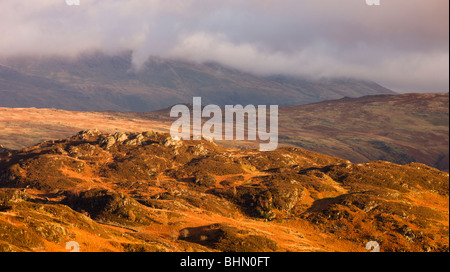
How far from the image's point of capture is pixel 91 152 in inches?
4326

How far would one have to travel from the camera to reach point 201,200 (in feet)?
262

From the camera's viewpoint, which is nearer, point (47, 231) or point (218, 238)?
point (47, 231)

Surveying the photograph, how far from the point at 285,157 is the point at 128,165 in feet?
169

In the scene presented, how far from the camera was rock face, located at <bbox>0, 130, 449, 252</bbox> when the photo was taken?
47.5m

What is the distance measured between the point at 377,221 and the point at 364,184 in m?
24.9

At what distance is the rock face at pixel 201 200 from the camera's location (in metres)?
47.5

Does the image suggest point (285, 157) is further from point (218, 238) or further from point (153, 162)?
point (218, 238)

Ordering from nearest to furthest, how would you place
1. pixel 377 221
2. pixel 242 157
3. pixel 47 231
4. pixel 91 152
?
pixel 47 231 → pixel 377 221 → pixel 91 152 → pixel 242 157

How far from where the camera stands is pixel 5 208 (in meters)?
44.8

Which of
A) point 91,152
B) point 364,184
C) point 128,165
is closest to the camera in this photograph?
point 364,184

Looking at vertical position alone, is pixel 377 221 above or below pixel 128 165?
below

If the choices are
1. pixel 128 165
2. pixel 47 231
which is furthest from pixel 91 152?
pixel 47 231
